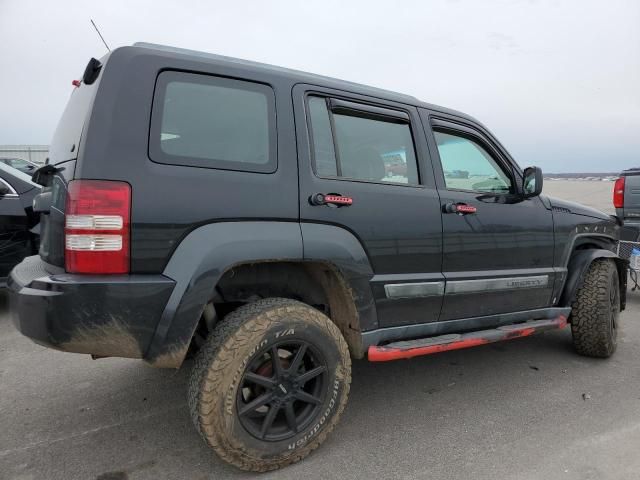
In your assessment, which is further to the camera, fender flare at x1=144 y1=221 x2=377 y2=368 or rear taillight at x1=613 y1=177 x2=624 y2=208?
rear taillight at x1=613 y1=177 x2=624 y2=208

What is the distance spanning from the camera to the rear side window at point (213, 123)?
2070 millimetres

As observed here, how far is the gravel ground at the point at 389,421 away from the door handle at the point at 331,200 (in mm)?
1321

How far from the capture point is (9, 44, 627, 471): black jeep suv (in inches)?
76.1

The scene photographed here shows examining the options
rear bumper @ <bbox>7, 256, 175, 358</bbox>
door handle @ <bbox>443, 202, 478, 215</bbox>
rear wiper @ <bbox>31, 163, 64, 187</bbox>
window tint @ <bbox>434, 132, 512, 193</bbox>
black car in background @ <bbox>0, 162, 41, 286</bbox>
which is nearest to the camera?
rear bumper @ <bbox>7, 256, 175, 358</bbox>

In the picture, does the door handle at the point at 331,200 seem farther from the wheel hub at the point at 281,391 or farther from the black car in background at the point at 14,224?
the black car in background at the point at 14,224

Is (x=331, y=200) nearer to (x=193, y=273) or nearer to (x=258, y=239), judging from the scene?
(x=258, y=239)

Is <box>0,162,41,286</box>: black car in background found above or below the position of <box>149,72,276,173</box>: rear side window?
below

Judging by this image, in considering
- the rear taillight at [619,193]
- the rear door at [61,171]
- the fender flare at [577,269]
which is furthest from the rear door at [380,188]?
the rear taillight at [619,193]

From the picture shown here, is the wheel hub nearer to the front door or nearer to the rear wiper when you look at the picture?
the front door

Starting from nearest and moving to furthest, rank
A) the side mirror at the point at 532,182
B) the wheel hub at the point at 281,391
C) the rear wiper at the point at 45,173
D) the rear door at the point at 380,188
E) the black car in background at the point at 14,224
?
1. the wheel hub at the point at 281,391
2. the rear wiper at the point at 45,173
3. the rear door at the point at 380,188
4. the side mirror at the point at 532,182
5. the black car in background at the point at 14,224

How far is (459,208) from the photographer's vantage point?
9.53ft

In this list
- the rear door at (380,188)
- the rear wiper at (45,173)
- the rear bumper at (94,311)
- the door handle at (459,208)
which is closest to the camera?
the rear bumper at (94,311)

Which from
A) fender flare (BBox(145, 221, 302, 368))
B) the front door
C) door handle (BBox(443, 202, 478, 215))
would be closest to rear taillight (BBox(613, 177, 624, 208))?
the front door

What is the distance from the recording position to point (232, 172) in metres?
2.17
